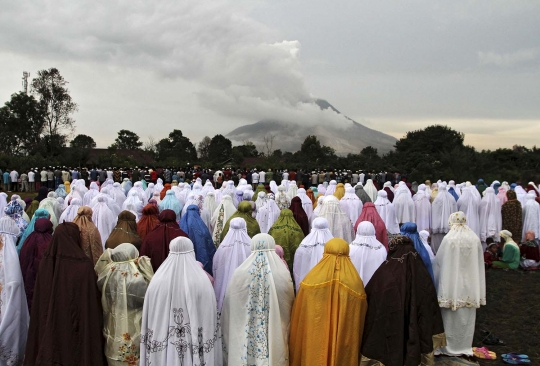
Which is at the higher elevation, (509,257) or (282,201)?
(282,201)

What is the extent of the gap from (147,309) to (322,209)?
390cm

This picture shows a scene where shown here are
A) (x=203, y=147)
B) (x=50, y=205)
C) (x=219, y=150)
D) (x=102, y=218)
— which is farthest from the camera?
(x=203, y=147)

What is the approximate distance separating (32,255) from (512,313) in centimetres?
601

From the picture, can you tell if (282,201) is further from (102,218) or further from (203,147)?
(203,147)

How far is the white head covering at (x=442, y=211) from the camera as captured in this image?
933 cm

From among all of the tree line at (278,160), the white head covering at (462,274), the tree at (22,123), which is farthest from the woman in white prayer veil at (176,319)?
the tree at (22,123)

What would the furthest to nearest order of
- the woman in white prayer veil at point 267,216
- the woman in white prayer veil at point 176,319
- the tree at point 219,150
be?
1. the tree at point 219,150
2. the woman in white prayer veil at point 267,216
3. the woman in white prayer veil at point 176,319

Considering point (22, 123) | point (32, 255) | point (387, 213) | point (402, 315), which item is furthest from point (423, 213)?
point (22, 123)

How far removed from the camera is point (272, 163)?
32625 millimetres

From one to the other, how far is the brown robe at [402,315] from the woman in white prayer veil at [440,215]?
6153 millimetres

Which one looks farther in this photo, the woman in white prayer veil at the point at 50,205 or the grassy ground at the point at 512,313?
the woman in white prayer veil at the point at 50,205

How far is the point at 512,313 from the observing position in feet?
19.6

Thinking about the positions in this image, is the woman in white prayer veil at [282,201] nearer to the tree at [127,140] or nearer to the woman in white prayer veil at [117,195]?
the woman in white prayer veil at [117,195]

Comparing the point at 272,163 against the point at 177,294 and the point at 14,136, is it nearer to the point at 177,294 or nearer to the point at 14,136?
the point at 14,136
